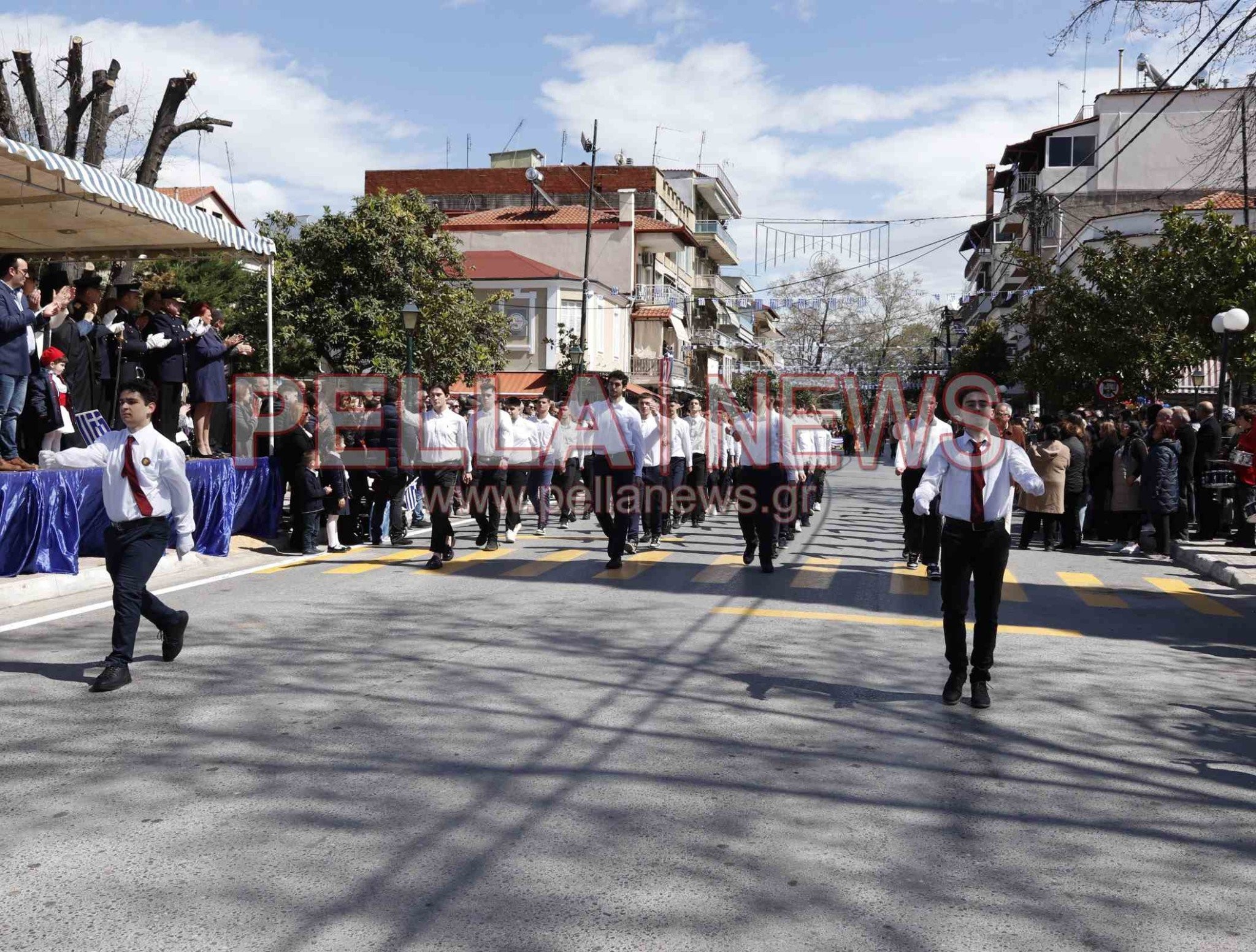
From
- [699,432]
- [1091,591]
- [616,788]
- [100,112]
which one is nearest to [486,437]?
[699,432]

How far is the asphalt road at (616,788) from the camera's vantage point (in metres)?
3.76

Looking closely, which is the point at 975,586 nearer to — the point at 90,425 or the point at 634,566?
the point at 634,566

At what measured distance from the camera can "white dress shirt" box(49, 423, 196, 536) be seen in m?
7.01

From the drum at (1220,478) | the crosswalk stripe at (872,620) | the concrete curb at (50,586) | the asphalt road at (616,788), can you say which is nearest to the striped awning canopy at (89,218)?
the concrete curb at (50,586)

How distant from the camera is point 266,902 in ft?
12.5

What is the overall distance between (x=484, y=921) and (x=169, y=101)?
25.1 metres

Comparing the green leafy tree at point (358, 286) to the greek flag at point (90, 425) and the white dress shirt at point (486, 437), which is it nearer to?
the white dress shirt at point (486, 437)

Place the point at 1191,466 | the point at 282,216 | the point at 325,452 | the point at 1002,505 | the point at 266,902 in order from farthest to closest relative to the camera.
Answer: the point at 282,216, the point at 1191,466, the point at 325,452, the point at 1002,505, the point at 266,902

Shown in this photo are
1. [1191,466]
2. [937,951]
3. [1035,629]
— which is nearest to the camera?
[937,951]

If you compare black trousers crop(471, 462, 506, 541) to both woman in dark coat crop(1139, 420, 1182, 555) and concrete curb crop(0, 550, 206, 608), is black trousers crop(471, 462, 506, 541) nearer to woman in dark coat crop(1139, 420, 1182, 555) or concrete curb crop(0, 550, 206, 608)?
concrete curb crop(0, 550, 206, 608)

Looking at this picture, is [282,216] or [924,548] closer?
[924,548]

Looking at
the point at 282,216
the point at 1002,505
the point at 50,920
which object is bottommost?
the point at 50,920

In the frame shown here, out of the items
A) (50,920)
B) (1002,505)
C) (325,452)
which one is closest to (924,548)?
(1002,505)

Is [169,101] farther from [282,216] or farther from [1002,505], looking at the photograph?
[1002,505]
